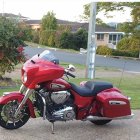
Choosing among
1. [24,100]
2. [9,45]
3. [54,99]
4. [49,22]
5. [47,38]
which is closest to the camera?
[24,100]

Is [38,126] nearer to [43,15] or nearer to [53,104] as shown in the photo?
[53,104]

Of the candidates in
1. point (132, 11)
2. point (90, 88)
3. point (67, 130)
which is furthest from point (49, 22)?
point (67, 130)

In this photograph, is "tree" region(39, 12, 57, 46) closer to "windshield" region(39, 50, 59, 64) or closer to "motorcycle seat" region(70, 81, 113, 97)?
"motorcycle seat" region(70, 81, 113, 97)

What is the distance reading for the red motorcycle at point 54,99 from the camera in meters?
6.07

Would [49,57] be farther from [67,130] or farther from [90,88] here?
[67,130]

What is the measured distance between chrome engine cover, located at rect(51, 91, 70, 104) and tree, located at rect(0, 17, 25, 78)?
6.01m

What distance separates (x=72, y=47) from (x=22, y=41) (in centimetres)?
4056

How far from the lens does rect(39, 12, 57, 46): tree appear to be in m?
53.3

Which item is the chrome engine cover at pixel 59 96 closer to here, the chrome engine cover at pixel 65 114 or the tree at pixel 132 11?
the chrome engine cover at pixel 65 114

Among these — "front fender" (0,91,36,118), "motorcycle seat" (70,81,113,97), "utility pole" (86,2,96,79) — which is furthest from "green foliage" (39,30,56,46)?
"front fender" (0,91,36,118)

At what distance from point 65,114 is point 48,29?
163 feet

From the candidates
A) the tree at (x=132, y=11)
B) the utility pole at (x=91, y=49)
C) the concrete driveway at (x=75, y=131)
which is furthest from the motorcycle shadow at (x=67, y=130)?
the tree at (x=132, y=11)

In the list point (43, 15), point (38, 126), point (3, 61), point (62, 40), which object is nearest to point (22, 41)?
point (3, 61)

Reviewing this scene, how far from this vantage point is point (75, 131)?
6.47 m
